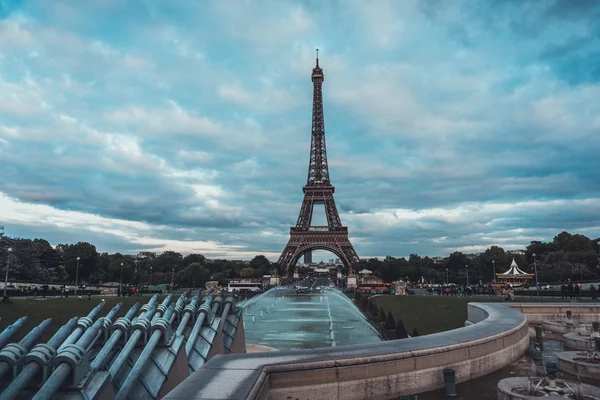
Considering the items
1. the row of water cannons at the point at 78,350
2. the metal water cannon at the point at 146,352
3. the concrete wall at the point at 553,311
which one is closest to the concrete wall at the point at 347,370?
the row of water cannons at the point at 78,350

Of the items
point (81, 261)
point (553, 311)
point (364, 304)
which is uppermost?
point (81, 261)

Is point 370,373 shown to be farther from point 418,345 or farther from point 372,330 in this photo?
point 372,330

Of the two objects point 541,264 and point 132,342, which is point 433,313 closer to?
point 132,342

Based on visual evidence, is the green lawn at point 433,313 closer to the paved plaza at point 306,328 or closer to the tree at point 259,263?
the paved plaza at point 306,328

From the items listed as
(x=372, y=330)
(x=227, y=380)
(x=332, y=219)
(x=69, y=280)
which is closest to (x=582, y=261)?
(x=332, y=219)

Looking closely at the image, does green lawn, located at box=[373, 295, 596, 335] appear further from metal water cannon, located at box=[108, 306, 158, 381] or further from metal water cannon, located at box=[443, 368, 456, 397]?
metal water cannon, located at box=[108, 306, 158, 381]

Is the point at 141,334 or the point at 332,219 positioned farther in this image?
the point at 332,219

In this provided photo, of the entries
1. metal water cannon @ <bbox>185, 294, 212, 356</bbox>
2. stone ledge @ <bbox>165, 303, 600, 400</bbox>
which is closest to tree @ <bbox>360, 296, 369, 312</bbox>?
metal water cannon @ <bbox>185, 294, 212, 356</bbox>

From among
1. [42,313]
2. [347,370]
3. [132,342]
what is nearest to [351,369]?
[347,370]
